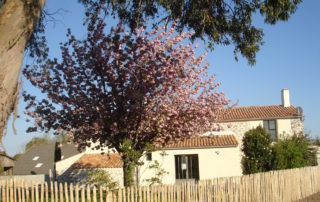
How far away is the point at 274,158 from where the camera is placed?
71.2 ft

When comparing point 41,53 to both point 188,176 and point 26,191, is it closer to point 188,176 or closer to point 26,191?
point 26,191

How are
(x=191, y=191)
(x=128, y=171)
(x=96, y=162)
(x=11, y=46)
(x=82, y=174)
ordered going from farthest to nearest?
(x=96, y=162), (x=82, y=174), (x=128, y=171), (x=191, y=191), (x=11, y=46)

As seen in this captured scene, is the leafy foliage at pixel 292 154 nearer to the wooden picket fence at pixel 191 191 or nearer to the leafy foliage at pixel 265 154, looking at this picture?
the leafy foliage at pixel 265 154

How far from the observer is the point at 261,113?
1363 inches

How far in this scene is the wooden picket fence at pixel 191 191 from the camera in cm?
792

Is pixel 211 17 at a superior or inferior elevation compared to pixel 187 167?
superior

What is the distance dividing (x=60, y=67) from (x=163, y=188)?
22.4ft

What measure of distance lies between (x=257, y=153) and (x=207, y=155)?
27.8ft

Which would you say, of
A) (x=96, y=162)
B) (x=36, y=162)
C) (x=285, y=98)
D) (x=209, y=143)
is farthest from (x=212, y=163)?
(x=36, y=162)

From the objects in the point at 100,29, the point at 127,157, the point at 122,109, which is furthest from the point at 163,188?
the point at 100,29

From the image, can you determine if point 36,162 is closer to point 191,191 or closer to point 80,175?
point 80,175

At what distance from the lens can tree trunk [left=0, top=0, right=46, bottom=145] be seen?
16.1 ft

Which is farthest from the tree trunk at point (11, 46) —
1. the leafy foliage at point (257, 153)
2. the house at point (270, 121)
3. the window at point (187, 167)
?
the house at point (270, 121)

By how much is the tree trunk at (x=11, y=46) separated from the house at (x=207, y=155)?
72.8 ft
